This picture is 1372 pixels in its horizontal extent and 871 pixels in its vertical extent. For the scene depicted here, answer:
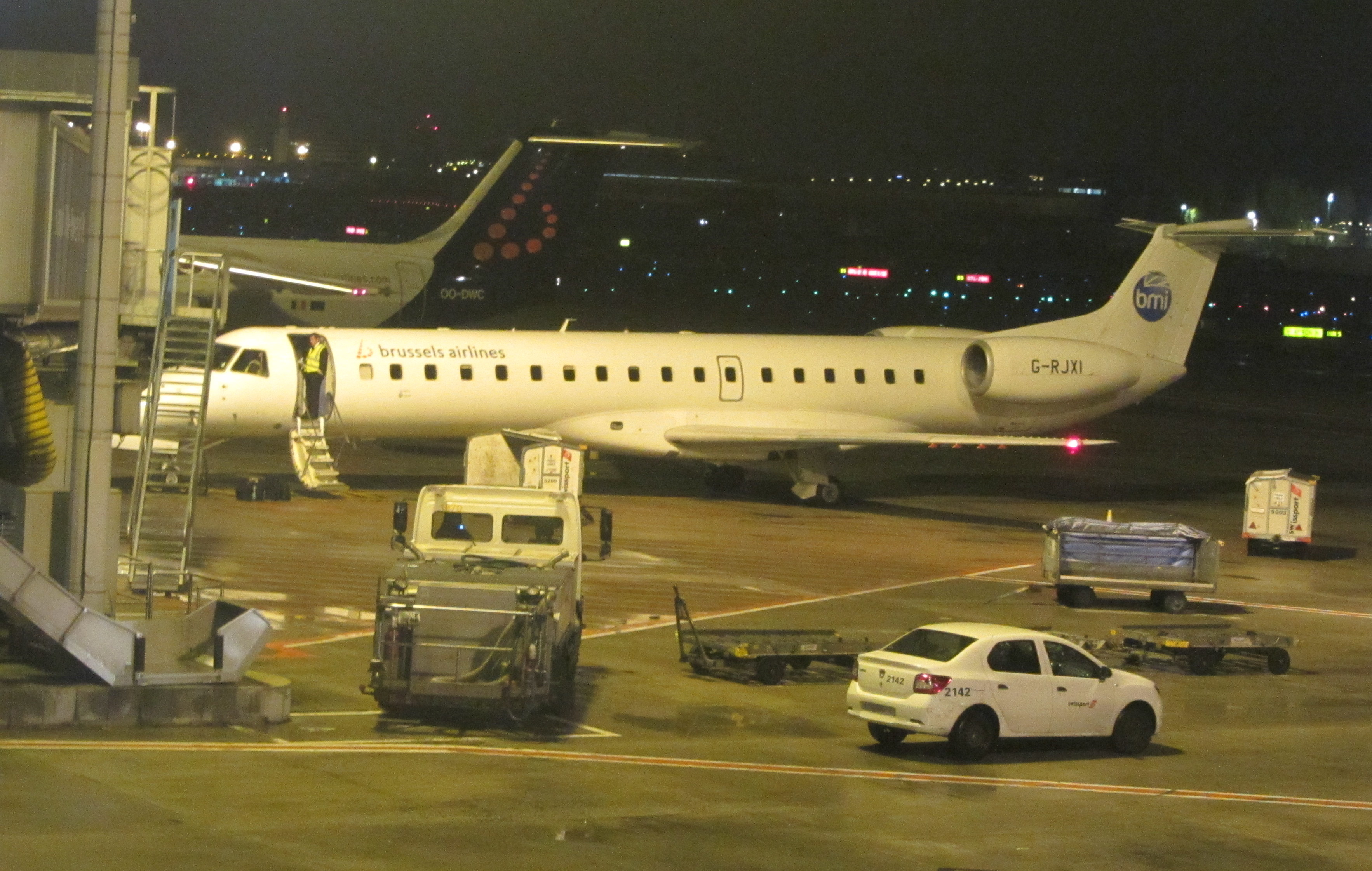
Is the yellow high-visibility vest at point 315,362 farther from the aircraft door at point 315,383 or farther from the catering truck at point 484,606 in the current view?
the catering truck at point 484,606

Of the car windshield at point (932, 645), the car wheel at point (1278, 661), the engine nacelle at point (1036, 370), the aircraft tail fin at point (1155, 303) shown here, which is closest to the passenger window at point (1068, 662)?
the car windshield at point (932, 645)

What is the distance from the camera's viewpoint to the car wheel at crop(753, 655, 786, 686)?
20.1 metres

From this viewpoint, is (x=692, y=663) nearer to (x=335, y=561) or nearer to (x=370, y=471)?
(x=335, y=561)

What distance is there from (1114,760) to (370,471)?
2491 cm

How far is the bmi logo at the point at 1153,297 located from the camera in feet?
135

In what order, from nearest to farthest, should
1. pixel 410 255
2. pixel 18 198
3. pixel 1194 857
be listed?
pixel 1194 857 → pixel 18 198 → pixel 410 255

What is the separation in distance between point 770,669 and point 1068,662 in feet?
12.9

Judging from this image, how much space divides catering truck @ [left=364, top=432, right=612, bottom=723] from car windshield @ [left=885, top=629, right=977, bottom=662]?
3.55 meters

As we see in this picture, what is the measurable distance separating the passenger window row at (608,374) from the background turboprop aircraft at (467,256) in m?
13.6

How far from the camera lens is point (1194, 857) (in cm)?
1326

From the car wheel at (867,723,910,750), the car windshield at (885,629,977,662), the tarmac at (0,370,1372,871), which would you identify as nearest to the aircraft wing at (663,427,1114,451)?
the tarmac at (0,370,1372,871)

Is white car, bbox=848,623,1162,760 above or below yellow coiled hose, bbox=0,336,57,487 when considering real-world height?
below

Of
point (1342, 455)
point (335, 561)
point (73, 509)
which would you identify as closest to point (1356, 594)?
point (335, 561)

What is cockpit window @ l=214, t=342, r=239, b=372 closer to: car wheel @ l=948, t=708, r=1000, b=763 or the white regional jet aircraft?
the white regional jet aircraft
